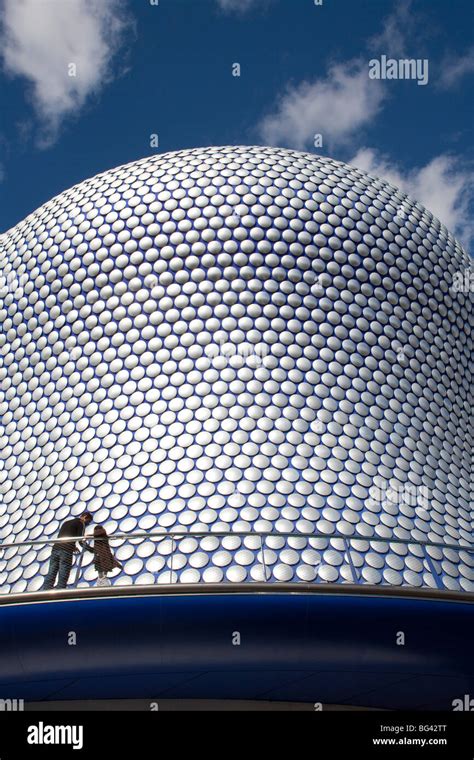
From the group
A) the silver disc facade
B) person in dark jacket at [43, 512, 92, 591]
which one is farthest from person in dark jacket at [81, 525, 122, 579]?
the silver disc facade

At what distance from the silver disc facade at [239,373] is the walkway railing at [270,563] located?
0.04m

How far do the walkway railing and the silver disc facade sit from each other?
0.04 metres

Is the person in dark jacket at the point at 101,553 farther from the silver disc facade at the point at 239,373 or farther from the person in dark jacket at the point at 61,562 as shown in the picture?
the silver disc facade at the point at 239,373

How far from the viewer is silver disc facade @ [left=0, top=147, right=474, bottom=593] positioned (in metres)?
13.9

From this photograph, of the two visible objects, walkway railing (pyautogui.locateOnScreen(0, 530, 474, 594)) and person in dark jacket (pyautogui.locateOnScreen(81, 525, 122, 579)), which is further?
walkway railing (pyautogui.locateOnScreen(0, 530, 474, 594))

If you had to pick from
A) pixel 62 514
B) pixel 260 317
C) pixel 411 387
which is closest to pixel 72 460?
pixel 62 514

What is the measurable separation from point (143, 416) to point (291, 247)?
5.24 m

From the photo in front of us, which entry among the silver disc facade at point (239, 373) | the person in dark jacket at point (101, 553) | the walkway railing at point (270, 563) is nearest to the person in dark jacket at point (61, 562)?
the person in dark jacket at point (101, 553)

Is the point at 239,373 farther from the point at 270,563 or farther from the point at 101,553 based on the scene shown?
the point at 101,553

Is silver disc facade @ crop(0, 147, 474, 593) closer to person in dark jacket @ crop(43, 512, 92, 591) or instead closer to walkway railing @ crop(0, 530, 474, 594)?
walkway railing @ crop(0, 530, 474, 594)

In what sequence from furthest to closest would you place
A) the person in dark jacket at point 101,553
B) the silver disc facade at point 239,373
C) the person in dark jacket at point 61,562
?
the silver disc facade at point 239,373
the person in dark jacket at point 101,553
the person in dark jacket at point 61,562

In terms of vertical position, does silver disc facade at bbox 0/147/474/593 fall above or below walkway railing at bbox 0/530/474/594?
above

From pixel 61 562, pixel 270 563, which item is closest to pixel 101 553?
pixel 61 562

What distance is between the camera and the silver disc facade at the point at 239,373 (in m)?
13.9
